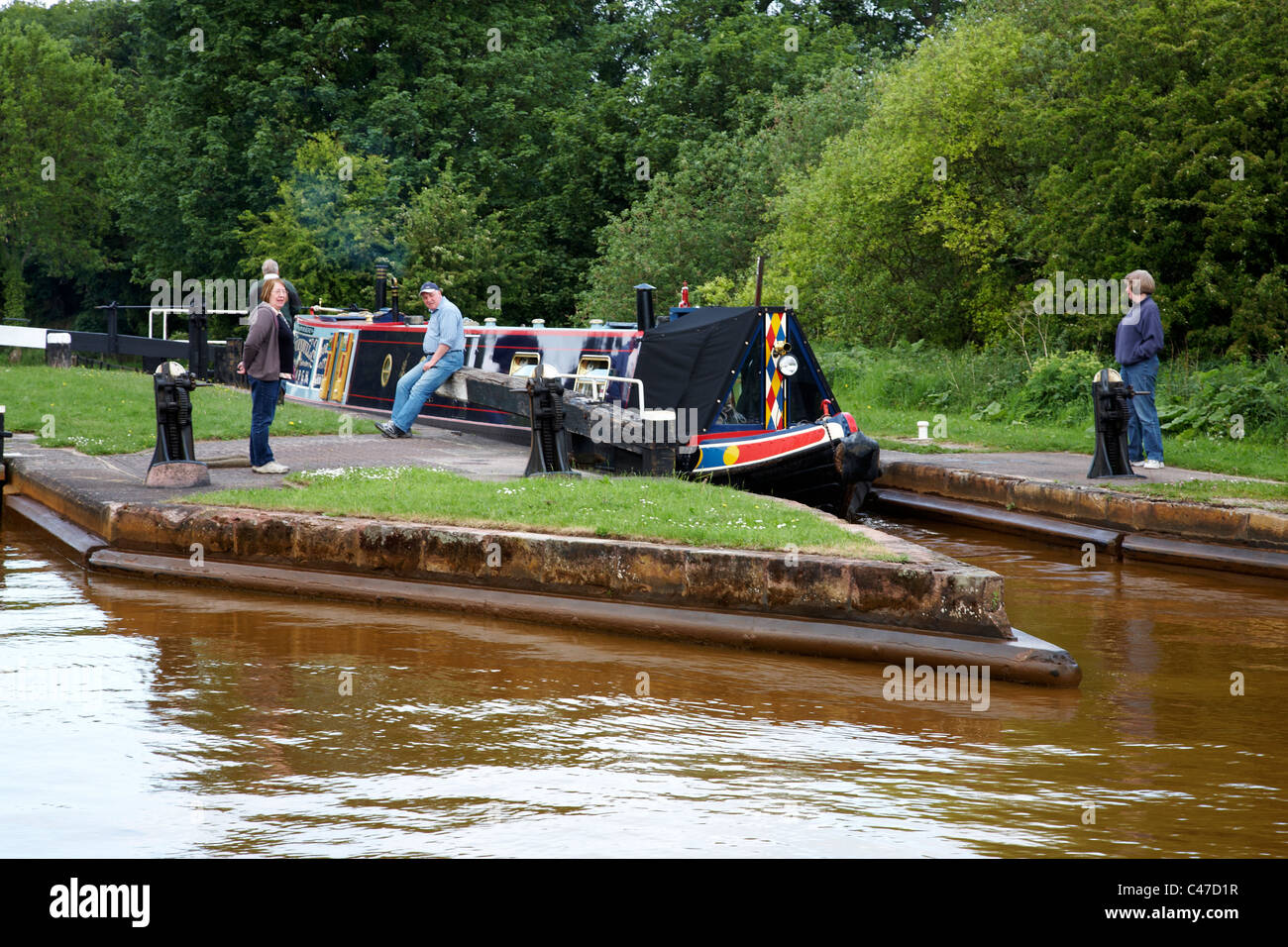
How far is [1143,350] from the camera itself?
11.8 metres

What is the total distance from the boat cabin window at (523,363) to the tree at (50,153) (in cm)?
3923

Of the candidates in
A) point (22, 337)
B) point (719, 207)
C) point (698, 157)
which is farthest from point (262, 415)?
point (698, 157)

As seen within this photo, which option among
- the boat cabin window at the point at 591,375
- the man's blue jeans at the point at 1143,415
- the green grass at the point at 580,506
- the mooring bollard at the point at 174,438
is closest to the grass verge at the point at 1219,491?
the man's blue jeans at the point at 1143,415

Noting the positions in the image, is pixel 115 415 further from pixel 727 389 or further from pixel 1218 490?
pixel 1218 490

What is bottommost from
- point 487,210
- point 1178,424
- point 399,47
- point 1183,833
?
point 1183,833

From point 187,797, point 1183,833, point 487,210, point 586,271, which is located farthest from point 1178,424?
point 487,210

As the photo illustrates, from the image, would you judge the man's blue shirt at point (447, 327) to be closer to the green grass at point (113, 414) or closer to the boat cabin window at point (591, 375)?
the boat cabin window at point (591, 375)

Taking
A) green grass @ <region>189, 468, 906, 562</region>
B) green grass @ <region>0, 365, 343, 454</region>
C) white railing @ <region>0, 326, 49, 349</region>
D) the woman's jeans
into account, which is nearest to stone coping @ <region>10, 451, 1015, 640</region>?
green grass @ <region>189, 468, 906, 562</region>

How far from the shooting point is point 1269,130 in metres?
16.5

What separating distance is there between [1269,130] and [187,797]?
1619 centimetres

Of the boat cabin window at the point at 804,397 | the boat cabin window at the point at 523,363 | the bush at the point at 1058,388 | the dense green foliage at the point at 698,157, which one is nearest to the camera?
the boat cabin window at the point at 804,397

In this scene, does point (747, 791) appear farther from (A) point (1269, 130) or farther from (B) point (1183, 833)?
(A) point (1269, 130)

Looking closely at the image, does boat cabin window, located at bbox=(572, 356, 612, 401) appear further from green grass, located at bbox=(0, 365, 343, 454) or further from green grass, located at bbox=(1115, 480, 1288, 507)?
green grass, located at bbox=(1115, 480, 1288, 507)

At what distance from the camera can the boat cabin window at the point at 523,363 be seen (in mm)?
13898
